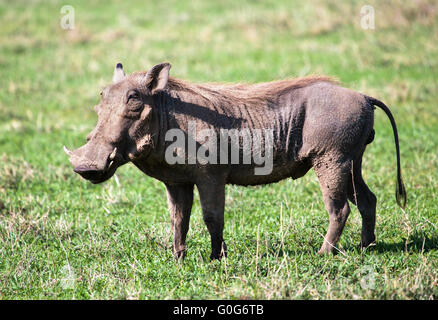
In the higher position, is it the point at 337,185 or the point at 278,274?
the point at 337,185

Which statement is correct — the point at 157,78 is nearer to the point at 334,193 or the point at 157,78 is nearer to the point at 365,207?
the point at 334,193

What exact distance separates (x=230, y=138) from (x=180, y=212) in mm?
761

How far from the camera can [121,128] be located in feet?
15.5

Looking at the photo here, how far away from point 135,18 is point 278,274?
12.3m

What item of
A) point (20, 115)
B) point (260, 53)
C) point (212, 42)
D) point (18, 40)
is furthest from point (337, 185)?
point (18, 40)

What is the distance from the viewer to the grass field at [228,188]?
479 centimetres

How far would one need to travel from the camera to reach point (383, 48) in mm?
12789

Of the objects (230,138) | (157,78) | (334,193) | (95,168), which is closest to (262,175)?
(230,138)

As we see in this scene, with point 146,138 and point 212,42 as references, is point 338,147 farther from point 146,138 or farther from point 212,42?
point 212,42

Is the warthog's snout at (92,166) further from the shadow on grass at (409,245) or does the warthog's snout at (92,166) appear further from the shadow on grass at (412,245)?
the shadow on grass at (412,245)

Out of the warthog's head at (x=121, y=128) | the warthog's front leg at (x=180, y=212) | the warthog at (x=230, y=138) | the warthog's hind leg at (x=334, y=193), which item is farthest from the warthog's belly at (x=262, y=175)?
the warthog's head at (x=121, y=128)

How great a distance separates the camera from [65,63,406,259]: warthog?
4816 mm

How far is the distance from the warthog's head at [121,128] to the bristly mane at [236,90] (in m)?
0.28

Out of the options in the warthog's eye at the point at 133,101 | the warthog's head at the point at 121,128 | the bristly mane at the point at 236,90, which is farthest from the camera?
the bristly mane at the point at 236,90
